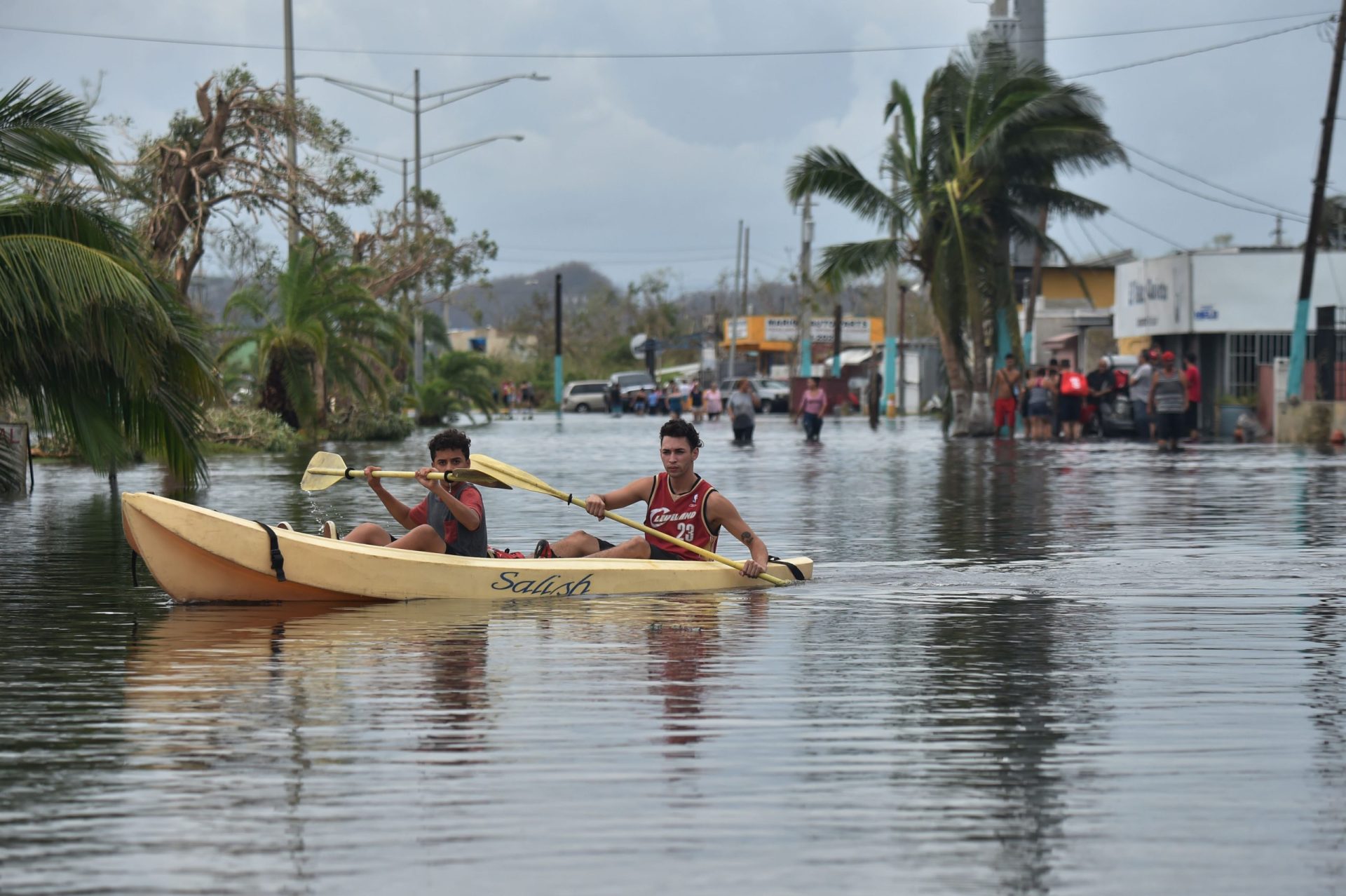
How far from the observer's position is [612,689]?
315 inches

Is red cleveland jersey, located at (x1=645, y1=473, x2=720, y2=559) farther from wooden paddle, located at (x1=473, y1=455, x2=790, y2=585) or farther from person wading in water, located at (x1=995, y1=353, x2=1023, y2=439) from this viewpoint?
person wading in water, located at (x1=995, y1=353, x2=1023, y2=439)

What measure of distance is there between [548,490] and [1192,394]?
2766cm

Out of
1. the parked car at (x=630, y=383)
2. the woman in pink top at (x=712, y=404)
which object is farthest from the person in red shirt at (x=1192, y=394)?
the parked car at (x=630, y=383)

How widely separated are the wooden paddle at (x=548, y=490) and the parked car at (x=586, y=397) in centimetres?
7175

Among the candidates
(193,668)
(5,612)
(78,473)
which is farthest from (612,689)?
(78,473)

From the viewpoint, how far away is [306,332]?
3822 centimetres

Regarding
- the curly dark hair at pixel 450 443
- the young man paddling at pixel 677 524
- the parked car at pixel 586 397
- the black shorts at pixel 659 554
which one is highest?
the parked car at pixel 586 397

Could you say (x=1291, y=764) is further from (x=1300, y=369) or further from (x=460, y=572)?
(x=1300, y=369)

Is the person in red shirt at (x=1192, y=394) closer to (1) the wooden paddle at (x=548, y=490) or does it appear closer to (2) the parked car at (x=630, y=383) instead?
(1) the wooden paddle at (x=548, y=490)

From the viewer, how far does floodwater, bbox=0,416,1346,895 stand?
5.16m

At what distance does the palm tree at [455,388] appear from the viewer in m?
57.1

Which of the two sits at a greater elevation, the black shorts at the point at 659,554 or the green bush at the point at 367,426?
the green bush at the point at 367,426

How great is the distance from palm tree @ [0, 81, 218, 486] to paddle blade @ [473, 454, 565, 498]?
561cm

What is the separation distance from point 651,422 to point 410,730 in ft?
187
